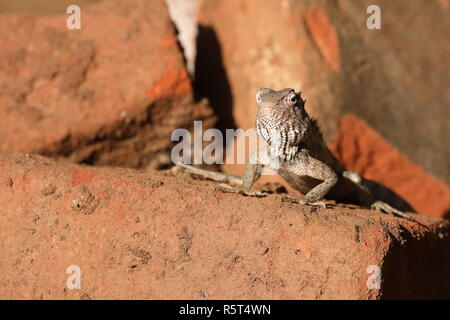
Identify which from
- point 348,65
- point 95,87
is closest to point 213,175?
point 95,87

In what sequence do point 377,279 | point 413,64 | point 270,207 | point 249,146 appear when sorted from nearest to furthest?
point 377,279 → point 270,207 → point 249,146 → point 413,64

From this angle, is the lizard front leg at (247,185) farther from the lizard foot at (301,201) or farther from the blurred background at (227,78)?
the blurred background at (227,78)

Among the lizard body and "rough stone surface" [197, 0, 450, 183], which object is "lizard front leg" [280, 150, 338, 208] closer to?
the lizard body

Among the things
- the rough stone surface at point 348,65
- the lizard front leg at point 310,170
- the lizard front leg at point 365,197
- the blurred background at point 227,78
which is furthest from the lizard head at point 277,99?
the rough stone surface at point 348,65

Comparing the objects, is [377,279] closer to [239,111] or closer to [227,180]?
[227,180]

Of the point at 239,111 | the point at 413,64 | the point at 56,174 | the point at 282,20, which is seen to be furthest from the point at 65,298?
the point at 413,64

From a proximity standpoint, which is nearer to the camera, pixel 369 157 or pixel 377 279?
pixel 377 279
